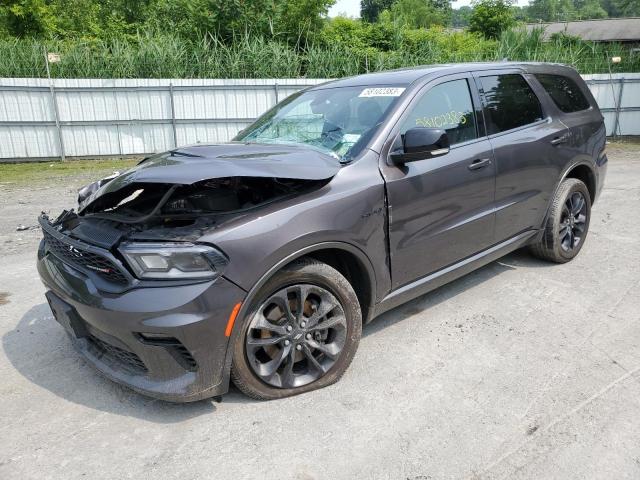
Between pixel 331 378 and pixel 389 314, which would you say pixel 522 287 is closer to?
pixel 389 314

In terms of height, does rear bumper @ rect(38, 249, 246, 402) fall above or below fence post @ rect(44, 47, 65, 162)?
below

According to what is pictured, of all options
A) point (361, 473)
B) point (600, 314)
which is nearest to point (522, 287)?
point (600, 314)

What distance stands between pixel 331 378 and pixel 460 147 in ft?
5.99

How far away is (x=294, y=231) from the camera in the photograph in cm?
271

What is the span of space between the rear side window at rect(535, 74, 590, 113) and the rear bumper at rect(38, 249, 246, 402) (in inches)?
140

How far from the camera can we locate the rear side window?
15.2ft

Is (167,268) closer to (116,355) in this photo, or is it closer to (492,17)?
(116,355)

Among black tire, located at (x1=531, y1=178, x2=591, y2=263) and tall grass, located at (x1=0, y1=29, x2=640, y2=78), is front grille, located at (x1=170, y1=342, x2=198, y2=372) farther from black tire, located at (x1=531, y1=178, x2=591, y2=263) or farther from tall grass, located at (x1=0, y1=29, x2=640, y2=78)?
tall grass, located at (x1=0, y1=29, x2=640, y2=78)

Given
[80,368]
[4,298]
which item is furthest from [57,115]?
[80,368]

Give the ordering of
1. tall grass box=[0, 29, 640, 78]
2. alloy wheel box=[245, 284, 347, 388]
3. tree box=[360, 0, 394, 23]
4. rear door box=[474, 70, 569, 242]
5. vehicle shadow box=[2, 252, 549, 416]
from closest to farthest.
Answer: alloy wheel box=[245, 284, 347, 388] < vehicle shadow box=[2, 252, 549, 416] < rear door box=[474, 70, 569, 242] < tall grass box=[0, 29, 640, 78] < tree box=[360, 0, 394, 23]

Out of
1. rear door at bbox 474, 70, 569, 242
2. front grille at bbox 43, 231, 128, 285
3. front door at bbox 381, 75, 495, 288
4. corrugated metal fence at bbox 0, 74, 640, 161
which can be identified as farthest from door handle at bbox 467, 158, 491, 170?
corrugated metal fence at bbox 0, 74, 640, 161

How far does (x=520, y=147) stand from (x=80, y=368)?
3501 millimetres

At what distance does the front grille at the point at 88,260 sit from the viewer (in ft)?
8.48

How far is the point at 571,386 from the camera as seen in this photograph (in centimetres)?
295
